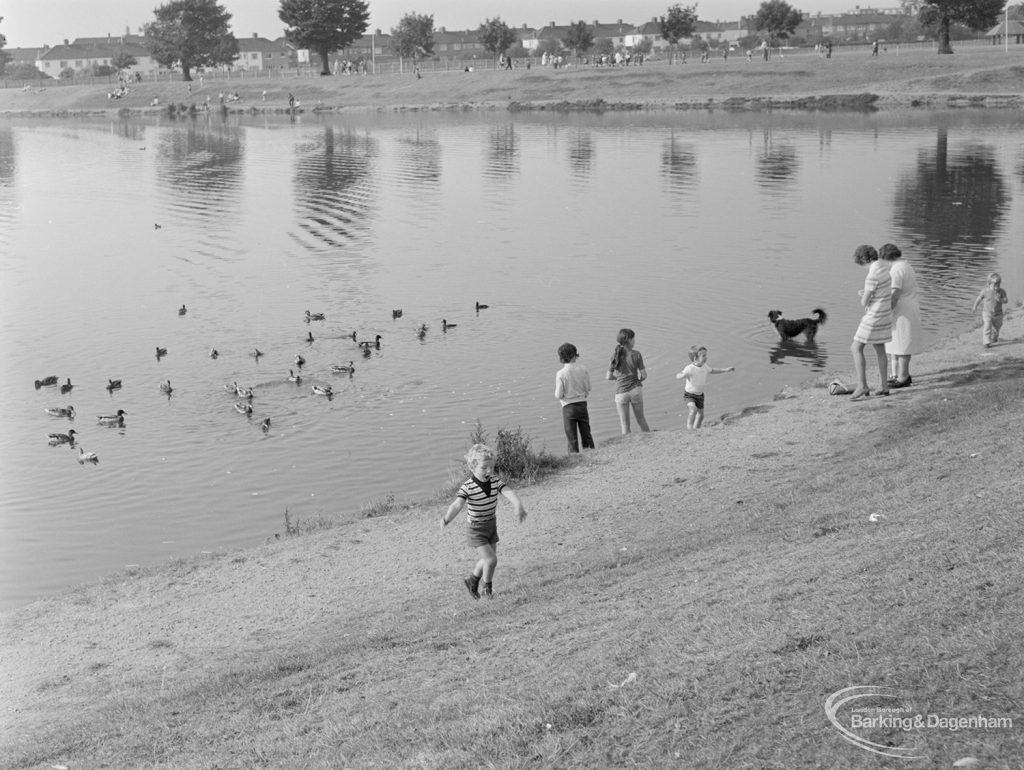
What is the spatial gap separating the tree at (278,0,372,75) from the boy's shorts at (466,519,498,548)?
122480 millimetres

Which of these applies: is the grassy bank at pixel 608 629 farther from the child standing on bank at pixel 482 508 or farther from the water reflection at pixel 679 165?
the water reflection at pixel 679 165

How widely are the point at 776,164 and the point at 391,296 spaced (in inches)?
1145

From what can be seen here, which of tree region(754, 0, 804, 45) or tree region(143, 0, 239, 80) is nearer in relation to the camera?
tree region(754, 0, 804, 45)

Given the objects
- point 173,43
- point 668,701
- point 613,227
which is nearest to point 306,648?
point 668,701

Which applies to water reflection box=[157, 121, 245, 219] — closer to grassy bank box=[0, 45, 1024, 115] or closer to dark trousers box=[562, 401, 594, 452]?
grassy bank box=[0, 45, 1024, 115]

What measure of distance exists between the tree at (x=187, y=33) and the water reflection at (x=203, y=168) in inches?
1715

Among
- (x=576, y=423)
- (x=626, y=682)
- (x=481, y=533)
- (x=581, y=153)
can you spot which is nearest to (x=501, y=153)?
(x=581, y=153)

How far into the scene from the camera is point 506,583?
38.8 ft

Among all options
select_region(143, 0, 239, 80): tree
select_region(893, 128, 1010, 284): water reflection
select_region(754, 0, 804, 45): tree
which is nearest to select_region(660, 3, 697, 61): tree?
select_region(754, 0, 804, 45): tree

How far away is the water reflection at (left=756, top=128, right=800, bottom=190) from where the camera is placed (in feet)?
161

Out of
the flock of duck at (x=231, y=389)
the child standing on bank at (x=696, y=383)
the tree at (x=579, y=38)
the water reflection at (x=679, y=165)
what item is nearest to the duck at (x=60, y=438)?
the flock of duck at (x=231, y=389)

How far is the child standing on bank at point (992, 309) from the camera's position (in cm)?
1928

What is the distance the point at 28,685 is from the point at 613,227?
31093 millimetres

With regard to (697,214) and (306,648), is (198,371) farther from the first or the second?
(697,214)
